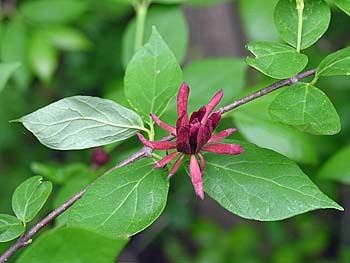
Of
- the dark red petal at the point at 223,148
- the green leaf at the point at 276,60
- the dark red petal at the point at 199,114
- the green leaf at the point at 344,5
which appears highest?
the green leaf at the point at 344,5

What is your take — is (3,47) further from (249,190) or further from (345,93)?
(249,190)

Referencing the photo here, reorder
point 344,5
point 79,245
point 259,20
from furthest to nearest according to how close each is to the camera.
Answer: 1. point 259,20
2. point 344,5
3. point 79,245

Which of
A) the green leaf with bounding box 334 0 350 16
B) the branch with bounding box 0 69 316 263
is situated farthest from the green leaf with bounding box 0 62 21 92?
the green leaf with bounding box 334 0 350 16

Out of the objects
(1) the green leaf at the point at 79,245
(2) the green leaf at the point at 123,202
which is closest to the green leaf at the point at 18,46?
(2) the green leaf at the point at 123,202

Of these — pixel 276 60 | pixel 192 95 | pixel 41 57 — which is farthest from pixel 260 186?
pixel 41 57

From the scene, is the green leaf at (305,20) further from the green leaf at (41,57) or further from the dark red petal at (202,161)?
the green leaf at (41,57)

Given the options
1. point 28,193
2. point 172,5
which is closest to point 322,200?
point 28,193

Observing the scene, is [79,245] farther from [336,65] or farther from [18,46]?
[18,46]
